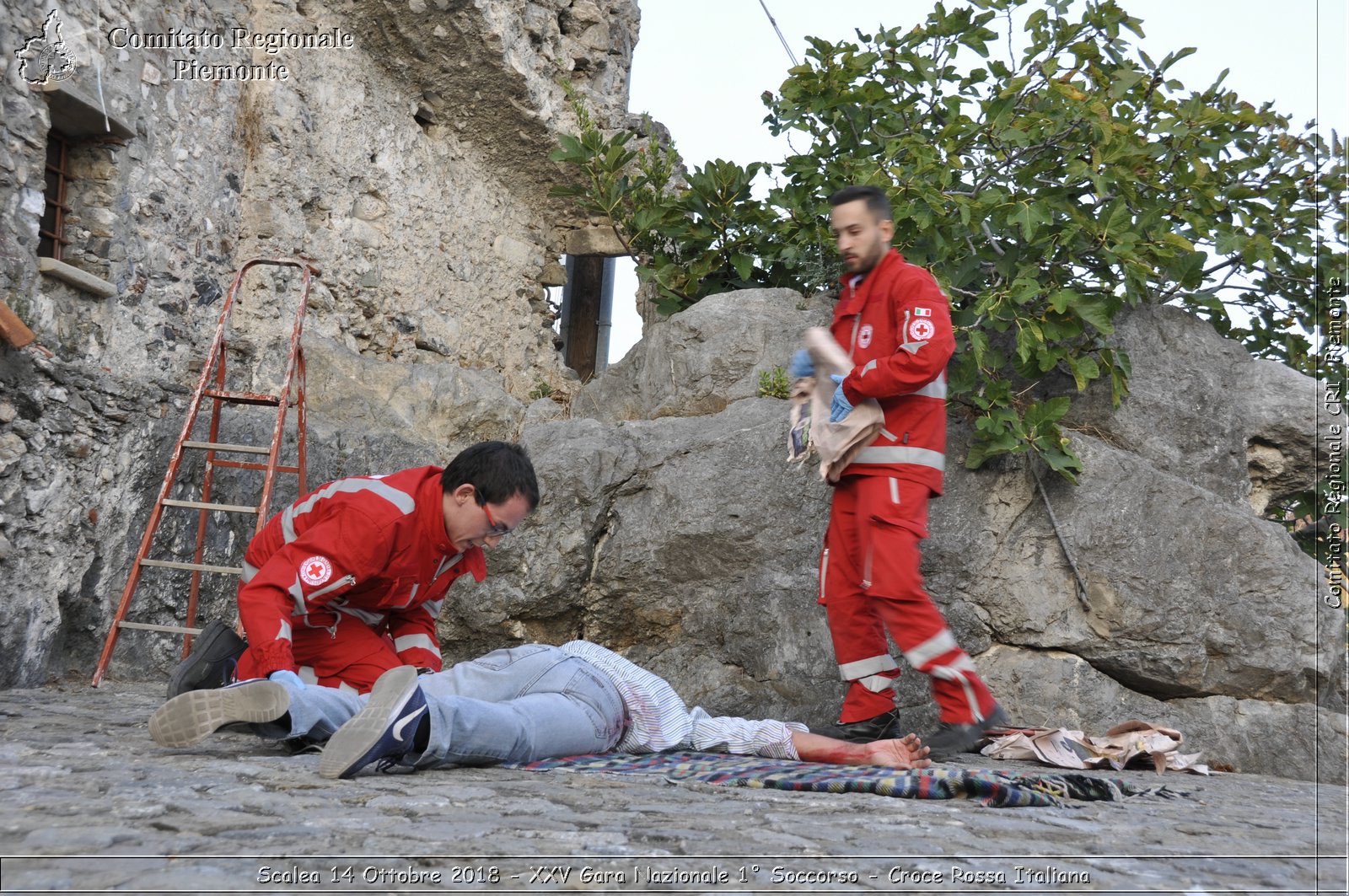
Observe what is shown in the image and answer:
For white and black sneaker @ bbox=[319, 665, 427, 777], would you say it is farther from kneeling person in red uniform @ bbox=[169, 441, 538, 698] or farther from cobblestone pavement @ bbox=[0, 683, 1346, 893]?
kneeling person in red uniform @ bbox=[169, 441, 538, 698]

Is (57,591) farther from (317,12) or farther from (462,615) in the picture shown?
(317,12)

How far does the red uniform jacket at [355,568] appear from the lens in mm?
2645

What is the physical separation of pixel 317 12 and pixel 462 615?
322 centimetres

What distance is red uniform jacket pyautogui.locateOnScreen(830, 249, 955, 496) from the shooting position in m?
3.21

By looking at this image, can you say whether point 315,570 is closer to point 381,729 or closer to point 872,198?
point 381,729

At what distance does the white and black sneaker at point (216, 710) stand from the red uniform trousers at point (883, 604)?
5.37ft

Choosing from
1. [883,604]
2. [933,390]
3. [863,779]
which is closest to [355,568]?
[863,779]

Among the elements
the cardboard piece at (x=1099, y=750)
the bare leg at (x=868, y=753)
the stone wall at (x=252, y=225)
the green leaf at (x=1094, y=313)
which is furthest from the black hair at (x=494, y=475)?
the green leaf at (x=1094, y=313)

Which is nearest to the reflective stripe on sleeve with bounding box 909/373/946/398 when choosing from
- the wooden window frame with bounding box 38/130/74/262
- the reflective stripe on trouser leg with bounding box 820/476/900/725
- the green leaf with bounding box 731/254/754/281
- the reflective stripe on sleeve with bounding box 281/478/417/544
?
the reflective stripe on trouser leg with bounding box 820/476/900/725

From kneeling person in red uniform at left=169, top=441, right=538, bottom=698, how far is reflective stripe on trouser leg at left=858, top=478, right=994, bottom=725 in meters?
1.01

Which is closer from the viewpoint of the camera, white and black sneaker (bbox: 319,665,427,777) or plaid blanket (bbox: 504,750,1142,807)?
white and black sneaker (bbox: 319,665,427,777)

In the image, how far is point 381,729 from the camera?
223cm

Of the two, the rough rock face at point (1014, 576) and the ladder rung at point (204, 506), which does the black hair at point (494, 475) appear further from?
the ladder rung at point (204, 506)

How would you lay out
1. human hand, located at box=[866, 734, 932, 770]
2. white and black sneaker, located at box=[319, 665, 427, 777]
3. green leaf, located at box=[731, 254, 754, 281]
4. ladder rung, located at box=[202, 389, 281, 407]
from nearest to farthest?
white and black sneaker, located at box=[319, 665, 427, 777] < human hand, located at box=[866, 734, 932, 770] < ladder rung, located at box=[202, 389, 281, 407] < green leaf, located at box=[731, 254, 754, 281]
